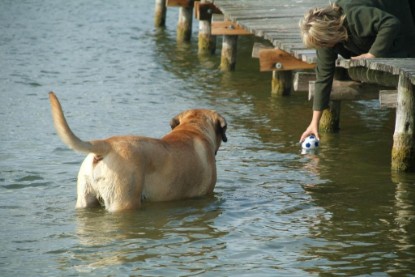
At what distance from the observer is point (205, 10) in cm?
1540

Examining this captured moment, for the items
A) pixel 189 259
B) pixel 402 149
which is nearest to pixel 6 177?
pixel 189 259

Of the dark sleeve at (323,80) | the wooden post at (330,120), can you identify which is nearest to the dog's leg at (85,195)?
the dark sleeve at (323,80)

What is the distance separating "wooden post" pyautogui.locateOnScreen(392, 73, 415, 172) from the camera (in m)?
Result: 9.12

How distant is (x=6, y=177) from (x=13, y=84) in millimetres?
5109

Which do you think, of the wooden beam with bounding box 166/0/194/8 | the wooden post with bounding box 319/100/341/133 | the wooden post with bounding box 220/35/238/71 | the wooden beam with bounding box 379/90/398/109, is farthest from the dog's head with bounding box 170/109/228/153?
the wooden beam with bounding box 166/0/194/8

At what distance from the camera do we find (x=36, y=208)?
27.4ft

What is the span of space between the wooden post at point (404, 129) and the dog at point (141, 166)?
1.77 metres

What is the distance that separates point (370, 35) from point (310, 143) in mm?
1421

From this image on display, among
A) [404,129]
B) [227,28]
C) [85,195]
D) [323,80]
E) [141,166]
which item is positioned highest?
[227,28]

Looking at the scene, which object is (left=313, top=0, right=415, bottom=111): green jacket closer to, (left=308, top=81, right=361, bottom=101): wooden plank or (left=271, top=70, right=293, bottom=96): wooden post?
(left=308, top=81, right=361, bottom=101): wooden plank

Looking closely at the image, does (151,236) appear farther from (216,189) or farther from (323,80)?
(323,80)

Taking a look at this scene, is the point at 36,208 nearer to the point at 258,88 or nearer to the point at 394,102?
the point at 394,102

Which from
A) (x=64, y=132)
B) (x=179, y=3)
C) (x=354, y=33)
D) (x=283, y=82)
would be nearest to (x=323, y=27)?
(x=354, y=33)

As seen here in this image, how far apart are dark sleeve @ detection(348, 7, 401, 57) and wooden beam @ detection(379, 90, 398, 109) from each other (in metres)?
0.53
